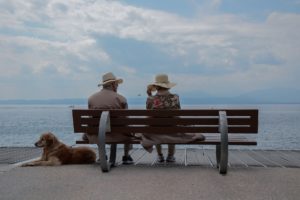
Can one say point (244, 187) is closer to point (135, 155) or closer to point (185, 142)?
point (185, 142)

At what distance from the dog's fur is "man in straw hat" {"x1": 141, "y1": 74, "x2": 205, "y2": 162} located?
1.04 meters

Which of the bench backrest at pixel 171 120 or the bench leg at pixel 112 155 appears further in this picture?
the bench leg at pixel 112 155

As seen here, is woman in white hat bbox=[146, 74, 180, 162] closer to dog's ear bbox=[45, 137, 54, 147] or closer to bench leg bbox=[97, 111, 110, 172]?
bench leg bbox=[97, 111, 110, 172]

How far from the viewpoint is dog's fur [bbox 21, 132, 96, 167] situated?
27.5 feet

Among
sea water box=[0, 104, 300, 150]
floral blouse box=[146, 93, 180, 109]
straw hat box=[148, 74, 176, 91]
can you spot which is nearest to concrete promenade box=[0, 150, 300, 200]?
floral blouse box=[146, 93, 180, 109]

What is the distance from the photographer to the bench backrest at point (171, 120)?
7711 millimetres

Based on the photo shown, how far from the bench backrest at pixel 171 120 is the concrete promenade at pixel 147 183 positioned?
1.94ft

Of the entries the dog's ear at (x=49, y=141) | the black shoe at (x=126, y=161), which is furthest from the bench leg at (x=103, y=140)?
the dog's ear at (x=49, y=141)

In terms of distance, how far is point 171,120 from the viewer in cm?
784

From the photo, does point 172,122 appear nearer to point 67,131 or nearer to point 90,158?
point 90,158

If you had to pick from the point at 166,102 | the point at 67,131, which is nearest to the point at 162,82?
the point at 166,102

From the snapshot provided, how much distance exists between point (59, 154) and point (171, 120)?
1.95 meters

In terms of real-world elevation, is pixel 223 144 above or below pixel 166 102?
below

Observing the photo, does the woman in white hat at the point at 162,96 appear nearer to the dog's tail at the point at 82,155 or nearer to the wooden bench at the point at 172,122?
the wooden bench at the point at 172,122
